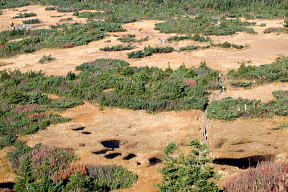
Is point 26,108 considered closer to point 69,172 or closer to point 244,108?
point 69,172

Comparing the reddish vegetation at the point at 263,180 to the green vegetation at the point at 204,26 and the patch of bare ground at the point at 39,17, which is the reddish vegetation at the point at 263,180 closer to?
the green vegetation at the point at 204,26

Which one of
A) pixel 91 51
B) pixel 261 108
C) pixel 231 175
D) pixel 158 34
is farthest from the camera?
pixel 158 34

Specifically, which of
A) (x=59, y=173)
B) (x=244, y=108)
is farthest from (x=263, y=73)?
(x=59, y=173)

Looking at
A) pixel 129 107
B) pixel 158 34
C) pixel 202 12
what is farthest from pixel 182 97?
pixel 202 12

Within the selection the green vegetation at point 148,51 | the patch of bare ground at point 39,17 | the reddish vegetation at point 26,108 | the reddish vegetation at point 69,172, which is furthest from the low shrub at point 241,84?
the patch of bare ground at point 39,17

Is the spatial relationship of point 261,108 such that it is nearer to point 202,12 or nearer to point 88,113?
point 88,113

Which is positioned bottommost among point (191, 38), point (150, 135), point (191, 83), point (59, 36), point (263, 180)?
point (150, 135)
